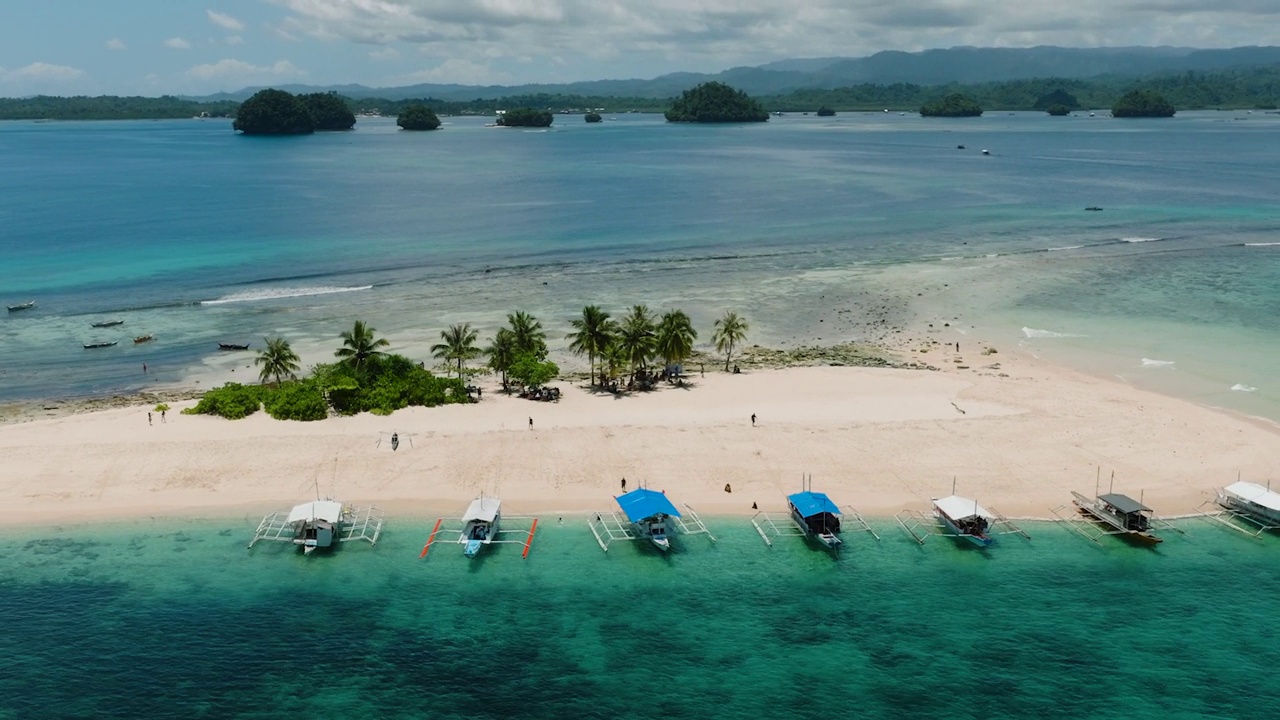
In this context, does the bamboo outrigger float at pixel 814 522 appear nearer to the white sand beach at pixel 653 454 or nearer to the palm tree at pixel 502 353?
the white sand beach at pixel 653 454

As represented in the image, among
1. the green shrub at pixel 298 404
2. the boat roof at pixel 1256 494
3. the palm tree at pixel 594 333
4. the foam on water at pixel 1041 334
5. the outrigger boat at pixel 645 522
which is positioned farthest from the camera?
the foam on water at pixel 1041 334

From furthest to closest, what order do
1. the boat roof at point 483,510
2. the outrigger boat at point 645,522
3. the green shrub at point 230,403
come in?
the green shrub at point 230,403 → the outrigger boat at point 645,522 → the boat roof at point 483,510

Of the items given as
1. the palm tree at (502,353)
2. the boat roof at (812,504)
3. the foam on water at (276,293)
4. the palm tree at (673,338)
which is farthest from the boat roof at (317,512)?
the foam on water at (276,293)

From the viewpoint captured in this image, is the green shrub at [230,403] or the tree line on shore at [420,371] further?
the tree line on shore at [420,371]

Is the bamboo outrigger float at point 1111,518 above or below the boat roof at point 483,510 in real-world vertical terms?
below

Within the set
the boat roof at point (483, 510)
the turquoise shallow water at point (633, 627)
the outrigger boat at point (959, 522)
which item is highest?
the boat roof at point (483, 510)

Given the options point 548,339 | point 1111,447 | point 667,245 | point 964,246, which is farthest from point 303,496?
point 964,246

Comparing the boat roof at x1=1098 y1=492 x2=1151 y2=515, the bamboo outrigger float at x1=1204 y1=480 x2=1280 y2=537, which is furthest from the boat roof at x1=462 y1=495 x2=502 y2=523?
the bamboo outrigger float at x1=1204 y1=480 x2=1280 y2=537
